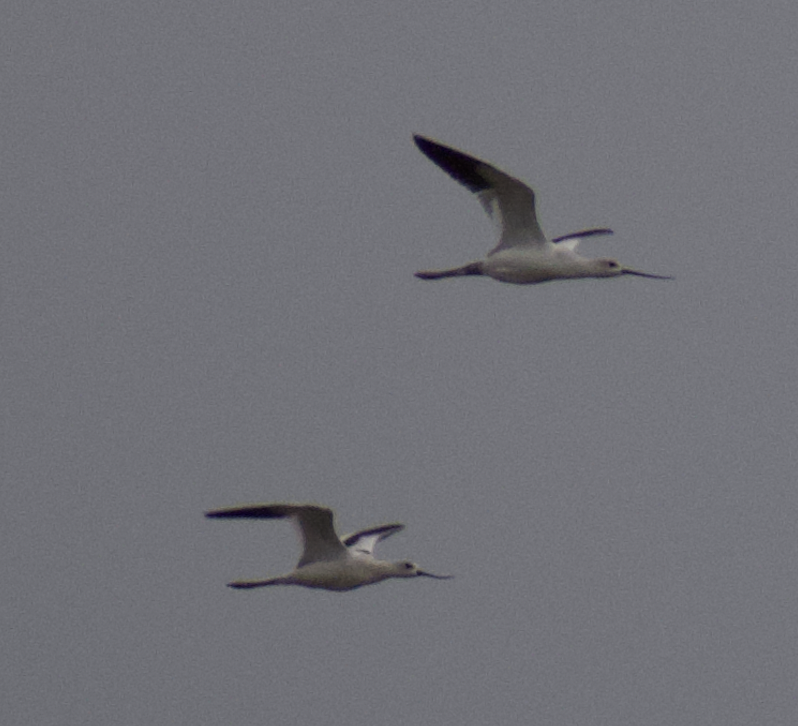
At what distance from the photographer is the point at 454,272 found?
22.5 m

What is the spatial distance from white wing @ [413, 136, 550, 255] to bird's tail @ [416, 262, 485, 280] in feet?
0.81

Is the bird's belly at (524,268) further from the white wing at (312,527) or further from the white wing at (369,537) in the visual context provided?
the white wing at (369,537)

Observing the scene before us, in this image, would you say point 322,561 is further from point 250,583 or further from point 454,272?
point 454,272

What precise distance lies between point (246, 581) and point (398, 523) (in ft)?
12.4

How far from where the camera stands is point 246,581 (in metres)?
22.3

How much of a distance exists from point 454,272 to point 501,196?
1.04m

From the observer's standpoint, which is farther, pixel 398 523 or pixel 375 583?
pixel 398 523

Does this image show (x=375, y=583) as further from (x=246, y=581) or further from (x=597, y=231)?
(x=597, y=231)

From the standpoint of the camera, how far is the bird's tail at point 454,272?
73.4 ft

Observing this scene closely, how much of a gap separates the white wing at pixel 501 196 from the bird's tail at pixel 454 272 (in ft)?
0.81

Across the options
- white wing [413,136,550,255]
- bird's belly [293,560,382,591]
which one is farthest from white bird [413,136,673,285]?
bird's belly [293,560,382,591]

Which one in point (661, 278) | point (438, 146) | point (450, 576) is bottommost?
point (450, 576)

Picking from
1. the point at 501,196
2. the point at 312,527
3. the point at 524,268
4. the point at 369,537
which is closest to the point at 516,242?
the point at 524,268

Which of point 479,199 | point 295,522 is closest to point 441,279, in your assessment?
point 479,199
